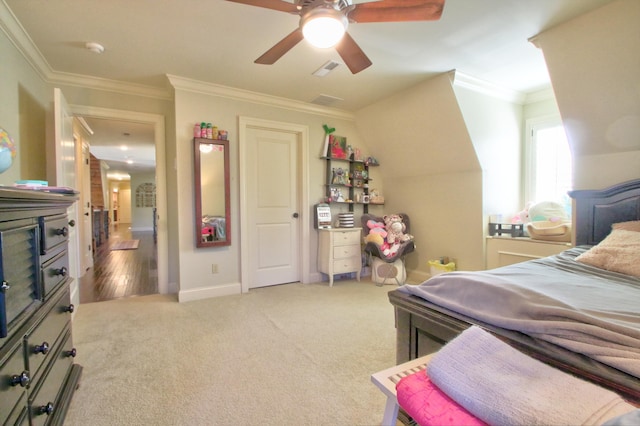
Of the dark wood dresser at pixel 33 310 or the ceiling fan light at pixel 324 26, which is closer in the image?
the dark wood dresser at pixel 33 310

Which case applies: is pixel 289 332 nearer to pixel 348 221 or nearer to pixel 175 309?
pixel 175 309

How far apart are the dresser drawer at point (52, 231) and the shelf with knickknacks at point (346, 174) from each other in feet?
9.58

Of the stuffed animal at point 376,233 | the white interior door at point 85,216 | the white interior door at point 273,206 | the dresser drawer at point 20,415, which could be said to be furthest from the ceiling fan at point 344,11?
the white interior door at point 85,216

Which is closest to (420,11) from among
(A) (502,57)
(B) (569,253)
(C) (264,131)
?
(A) (502,57)

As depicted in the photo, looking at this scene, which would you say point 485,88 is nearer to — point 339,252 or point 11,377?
point 339,252

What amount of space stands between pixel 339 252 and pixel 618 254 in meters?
2.61

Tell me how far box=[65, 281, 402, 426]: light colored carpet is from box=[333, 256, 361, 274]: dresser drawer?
0.63m

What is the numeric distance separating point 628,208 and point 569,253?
606 mm

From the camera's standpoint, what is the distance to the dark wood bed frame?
791mm

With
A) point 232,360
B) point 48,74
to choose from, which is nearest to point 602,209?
point 232,360

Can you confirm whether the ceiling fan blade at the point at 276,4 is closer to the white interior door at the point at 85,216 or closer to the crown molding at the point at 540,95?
the crown molding at the point at 540,95

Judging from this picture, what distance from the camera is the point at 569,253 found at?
2.19 metres

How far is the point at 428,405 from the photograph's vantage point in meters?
0.76

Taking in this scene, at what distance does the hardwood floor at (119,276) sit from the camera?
11.5 feet
